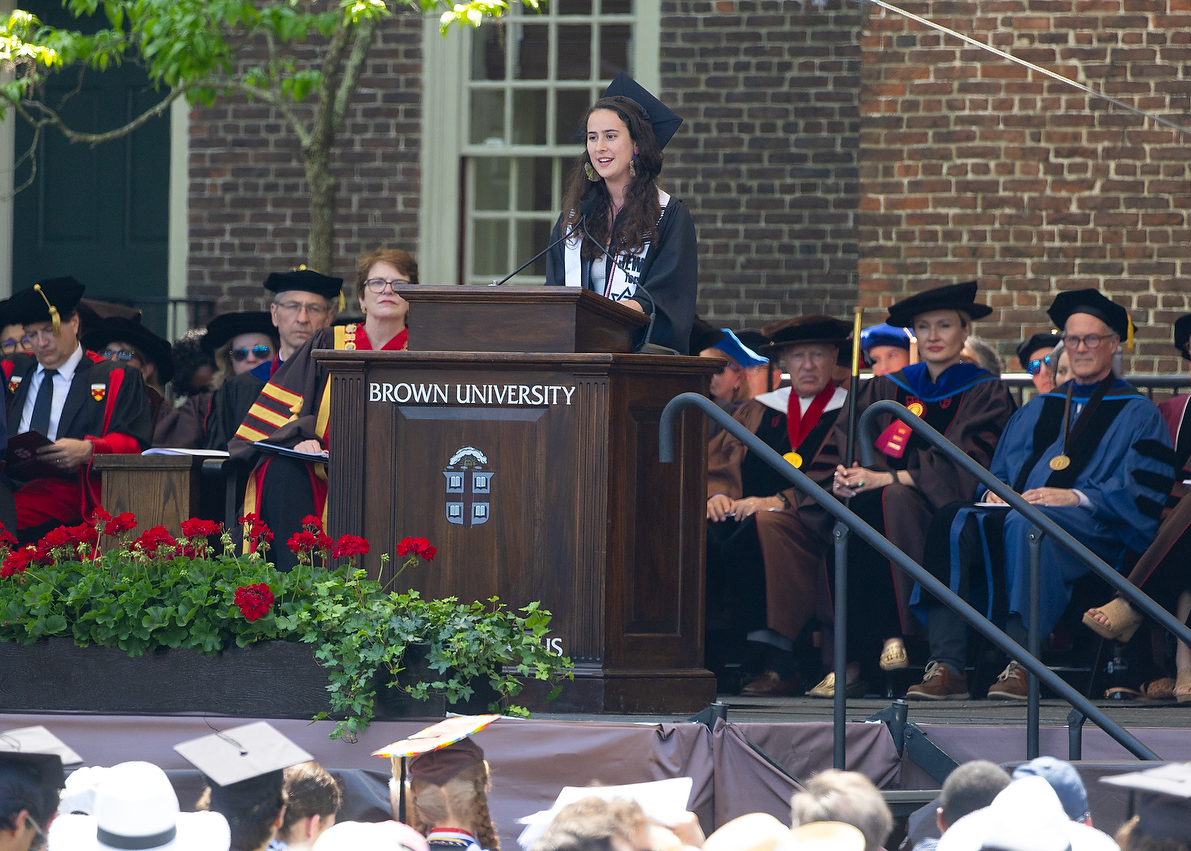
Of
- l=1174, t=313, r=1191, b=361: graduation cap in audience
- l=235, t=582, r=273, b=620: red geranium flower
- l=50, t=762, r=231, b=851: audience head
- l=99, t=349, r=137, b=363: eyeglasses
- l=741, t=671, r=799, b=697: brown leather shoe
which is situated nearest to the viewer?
l=50, t=762, r=231, b=851: audience head

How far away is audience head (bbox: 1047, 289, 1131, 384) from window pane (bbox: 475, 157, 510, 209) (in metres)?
4.91

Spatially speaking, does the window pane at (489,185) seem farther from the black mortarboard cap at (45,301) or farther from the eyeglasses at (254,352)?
the black mortarboard cap at (45,301)

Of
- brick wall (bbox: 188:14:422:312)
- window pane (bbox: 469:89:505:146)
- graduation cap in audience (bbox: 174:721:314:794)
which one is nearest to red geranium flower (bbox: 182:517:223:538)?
graduation cap in audience (bbox: 174:721:314:794)

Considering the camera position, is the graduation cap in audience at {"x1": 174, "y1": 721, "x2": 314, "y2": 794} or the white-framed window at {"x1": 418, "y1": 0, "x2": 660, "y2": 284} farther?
the white-framed window at {"x1": 418, "y1": 0, "x2": 660, "y2": 284}

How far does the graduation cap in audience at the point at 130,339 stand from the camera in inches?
296

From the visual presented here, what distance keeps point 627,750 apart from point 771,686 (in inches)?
64.8

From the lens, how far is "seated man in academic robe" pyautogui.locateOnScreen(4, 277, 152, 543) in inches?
255

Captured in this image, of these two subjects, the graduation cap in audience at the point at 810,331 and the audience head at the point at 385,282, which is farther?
the graduation cap in audience at the point at 810,331

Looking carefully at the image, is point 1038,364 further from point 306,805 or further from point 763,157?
point 306,805

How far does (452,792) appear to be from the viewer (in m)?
3.65

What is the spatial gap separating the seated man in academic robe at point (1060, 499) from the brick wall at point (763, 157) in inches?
143

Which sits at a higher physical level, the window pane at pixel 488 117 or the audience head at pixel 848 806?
the window pane at pixel 488 117

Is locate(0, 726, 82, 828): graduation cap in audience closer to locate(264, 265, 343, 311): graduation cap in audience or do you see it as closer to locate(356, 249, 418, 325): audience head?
locate(356, 249, 418, 325): audience head

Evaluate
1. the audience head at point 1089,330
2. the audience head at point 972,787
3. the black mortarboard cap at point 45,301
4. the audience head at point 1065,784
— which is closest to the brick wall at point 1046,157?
the audience head at point 1089,330
